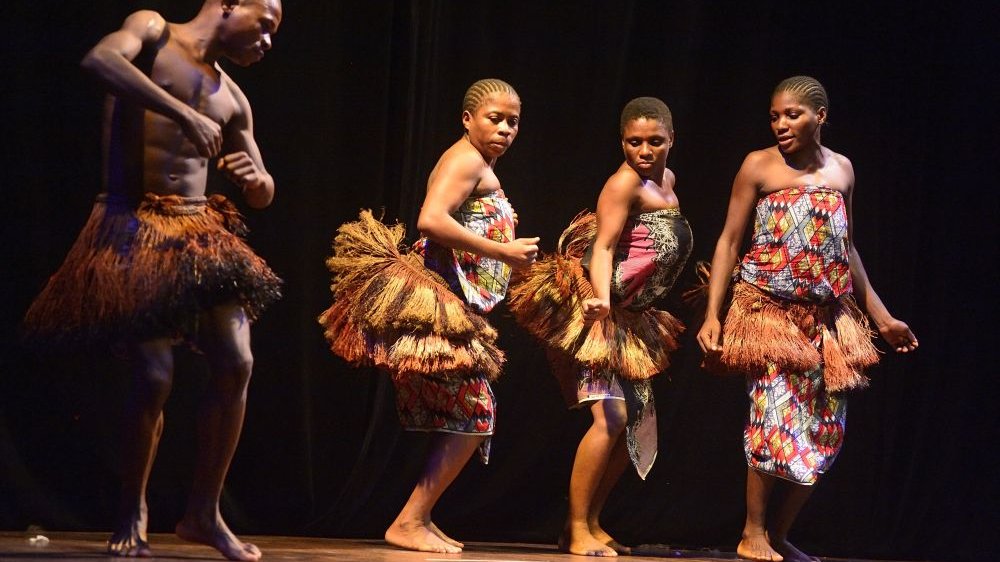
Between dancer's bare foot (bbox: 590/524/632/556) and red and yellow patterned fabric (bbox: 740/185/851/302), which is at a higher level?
red and yellow patterned fabric (bbox: 740/185/851/302)

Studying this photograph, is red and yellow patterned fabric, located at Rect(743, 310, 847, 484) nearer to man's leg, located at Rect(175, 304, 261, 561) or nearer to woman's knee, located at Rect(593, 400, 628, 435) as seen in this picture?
woman's knee, located at Rect(593, 400, 628, 435)

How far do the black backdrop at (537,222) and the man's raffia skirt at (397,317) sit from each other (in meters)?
0.69

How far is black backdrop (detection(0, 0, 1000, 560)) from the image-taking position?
14.1ft

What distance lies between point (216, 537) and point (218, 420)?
281 mm

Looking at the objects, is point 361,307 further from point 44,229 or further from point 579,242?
point 44,229

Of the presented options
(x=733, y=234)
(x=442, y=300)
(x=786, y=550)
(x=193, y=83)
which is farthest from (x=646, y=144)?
(x=193, y=83)

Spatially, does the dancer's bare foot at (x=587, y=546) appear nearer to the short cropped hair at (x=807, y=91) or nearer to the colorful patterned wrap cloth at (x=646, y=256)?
the colorful patterned wrap cloth at (x=646, y=256)

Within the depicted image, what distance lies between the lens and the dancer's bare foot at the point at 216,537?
3.16 m

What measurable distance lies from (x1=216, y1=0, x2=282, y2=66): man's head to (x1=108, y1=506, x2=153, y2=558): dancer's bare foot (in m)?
1.16

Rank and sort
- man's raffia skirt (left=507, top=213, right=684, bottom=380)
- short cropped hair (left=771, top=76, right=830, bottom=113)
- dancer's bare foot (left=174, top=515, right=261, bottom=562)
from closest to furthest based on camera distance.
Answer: dancer's bare foot (left=174, top=515, right=261, bottom=562), man's raffia skirt (left=507, top=213, right=684, bottom=380), short cropped hair (left=771, top=76, right=830, bottom=113)

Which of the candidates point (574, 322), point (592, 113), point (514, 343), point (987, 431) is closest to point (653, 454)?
point (574, 322)

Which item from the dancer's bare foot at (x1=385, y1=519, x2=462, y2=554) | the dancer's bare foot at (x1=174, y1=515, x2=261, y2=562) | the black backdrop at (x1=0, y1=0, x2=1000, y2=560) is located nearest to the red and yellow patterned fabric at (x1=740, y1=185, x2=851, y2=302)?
the black backdrop at (x1=0, y1=0, x2=1000, y2=560)

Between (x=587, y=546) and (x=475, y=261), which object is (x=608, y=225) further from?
(x=587, y=546)

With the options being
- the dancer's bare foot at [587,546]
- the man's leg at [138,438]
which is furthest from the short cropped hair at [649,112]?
the man's leg at [138,438]
